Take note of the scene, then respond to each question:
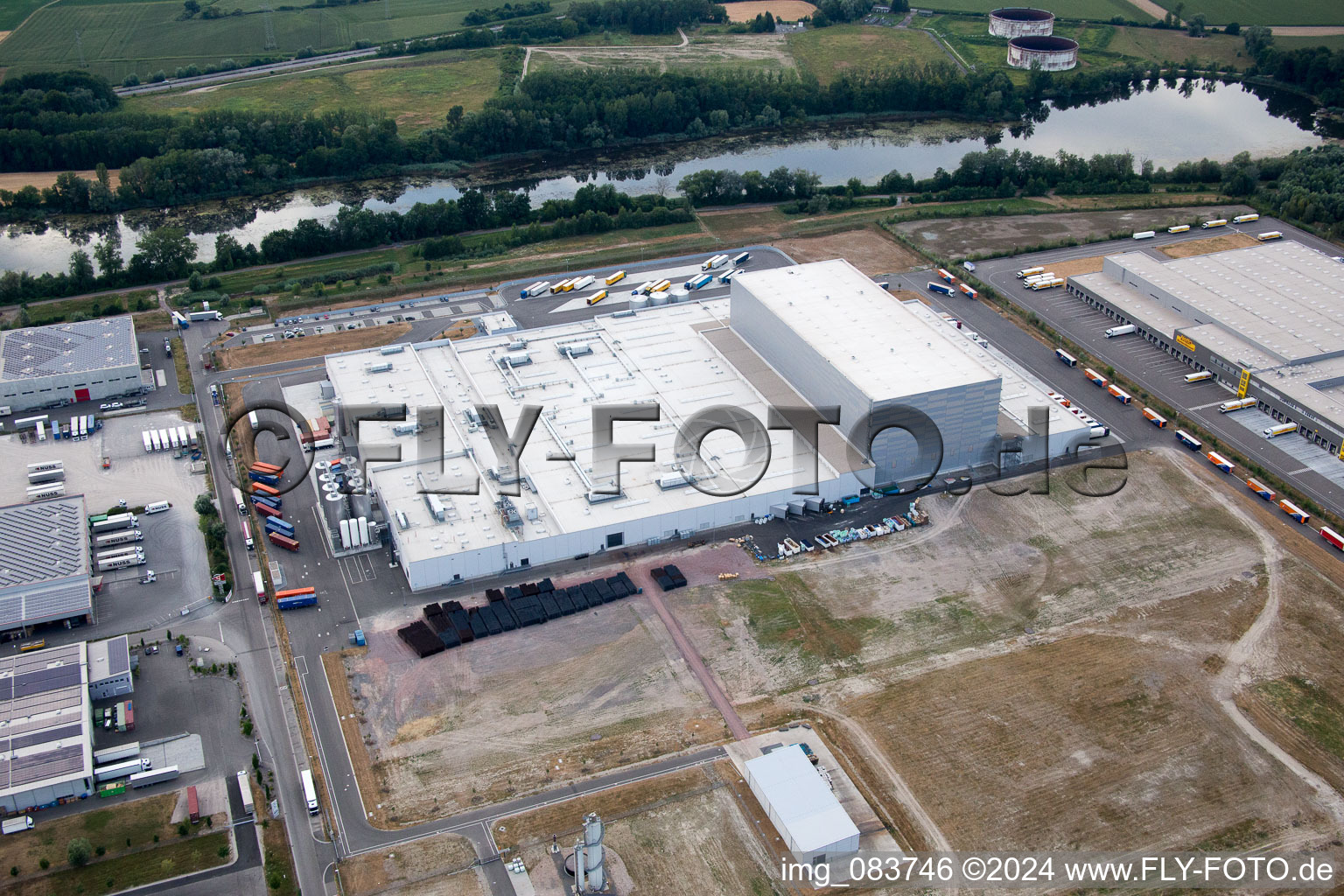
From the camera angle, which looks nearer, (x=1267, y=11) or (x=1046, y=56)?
(x=1046, y=56)

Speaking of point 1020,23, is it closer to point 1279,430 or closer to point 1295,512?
point 1279,430

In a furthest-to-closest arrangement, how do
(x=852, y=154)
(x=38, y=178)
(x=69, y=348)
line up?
1. (x=852, y=154)
2. (x=38, y=178)
3. (x=69, y=348)

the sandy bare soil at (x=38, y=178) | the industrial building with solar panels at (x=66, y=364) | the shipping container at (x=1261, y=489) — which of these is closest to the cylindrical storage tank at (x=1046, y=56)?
the shipping container at (x=1261, y=489)

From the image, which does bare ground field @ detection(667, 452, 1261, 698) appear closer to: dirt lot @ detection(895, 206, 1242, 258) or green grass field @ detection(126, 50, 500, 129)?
dirt lot @ detection(895, 206, 1242, 258)

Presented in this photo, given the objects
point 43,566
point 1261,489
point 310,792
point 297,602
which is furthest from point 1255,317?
point 43,566

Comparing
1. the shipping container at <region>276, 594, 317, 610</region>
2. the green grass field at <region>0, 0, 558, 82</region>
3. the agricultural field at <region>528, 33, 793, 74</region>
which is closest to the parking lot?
the shipping container at <region>276, 594, 317, 610</region>

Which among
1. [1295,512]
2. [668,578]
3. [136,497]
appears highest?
[136,497]
